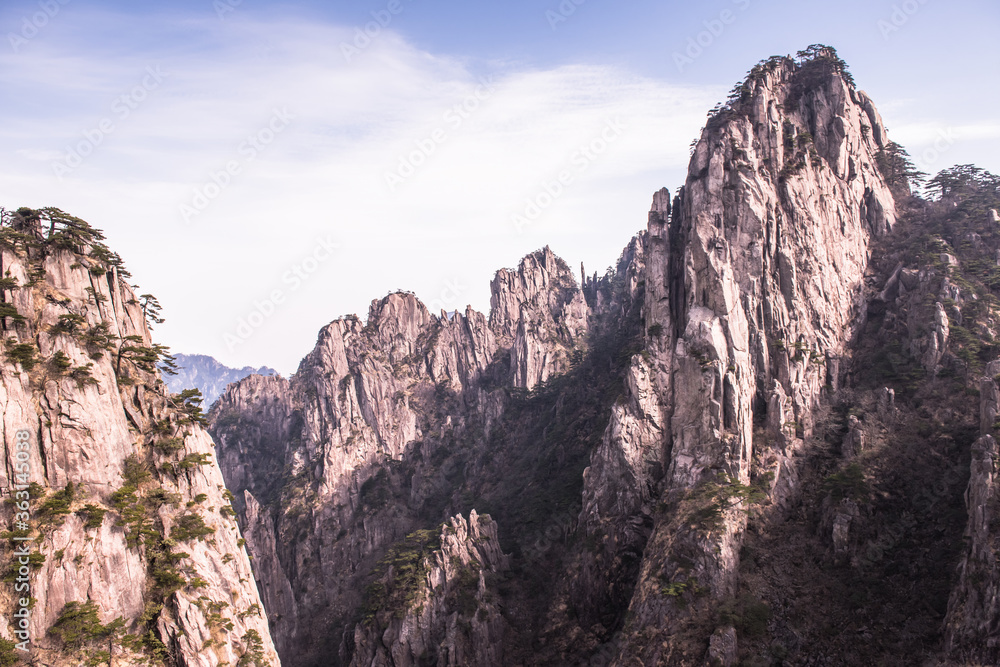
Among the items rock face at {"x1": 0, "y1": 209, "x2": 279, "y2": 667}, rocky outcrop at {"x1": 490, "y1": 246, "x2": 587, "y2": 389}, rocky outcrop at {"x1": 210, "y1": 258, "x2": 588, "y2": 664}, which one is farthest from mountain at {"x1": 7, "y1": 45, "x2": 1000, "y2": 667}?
rocky outcrop at {"x1": 490, "y1": 246, "x2": 587, "y2": 389}

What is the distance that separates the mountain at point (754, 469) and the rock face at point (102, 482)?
35.4m

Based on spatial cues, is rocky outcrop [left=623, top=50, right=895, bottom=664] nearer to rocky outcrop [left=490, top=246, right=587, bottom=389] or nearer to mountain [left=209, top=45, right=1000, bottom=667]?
mountain [left=209, top=45, right=1000, bottom=667]

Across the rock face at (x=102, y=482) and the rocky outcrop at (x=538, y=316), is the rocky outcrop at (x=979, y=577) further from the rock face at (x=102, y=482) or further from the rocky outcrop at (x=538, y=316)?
the rocky outcrop at (x=538, y=316)

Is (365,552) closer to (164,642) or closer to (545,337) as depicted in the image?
(545,337)

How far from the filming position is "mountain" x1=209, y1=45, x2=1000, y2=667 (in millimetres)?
51438

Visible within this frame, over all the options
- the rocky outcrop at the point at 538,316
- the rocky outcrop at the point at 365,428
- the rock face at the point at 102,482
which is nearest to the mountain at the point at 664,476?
the rock face at the point at 102,482

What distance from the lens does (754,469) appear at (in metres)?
63.4

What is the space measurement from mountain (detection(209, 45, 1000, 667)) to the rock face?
35.4 meters

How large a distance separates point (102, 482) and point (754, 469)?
197 ft

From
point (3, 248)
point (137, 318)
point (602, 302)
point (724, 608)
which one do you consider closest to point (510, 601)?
point (724, 608)

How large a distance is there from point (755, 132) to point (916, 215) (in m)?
29.8

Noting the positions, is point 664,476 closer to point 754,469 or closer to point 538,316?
point 754,469

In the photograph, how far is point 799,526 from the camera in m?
58.8

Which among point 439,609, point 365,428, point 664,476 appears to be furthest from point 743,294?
point 365,428
